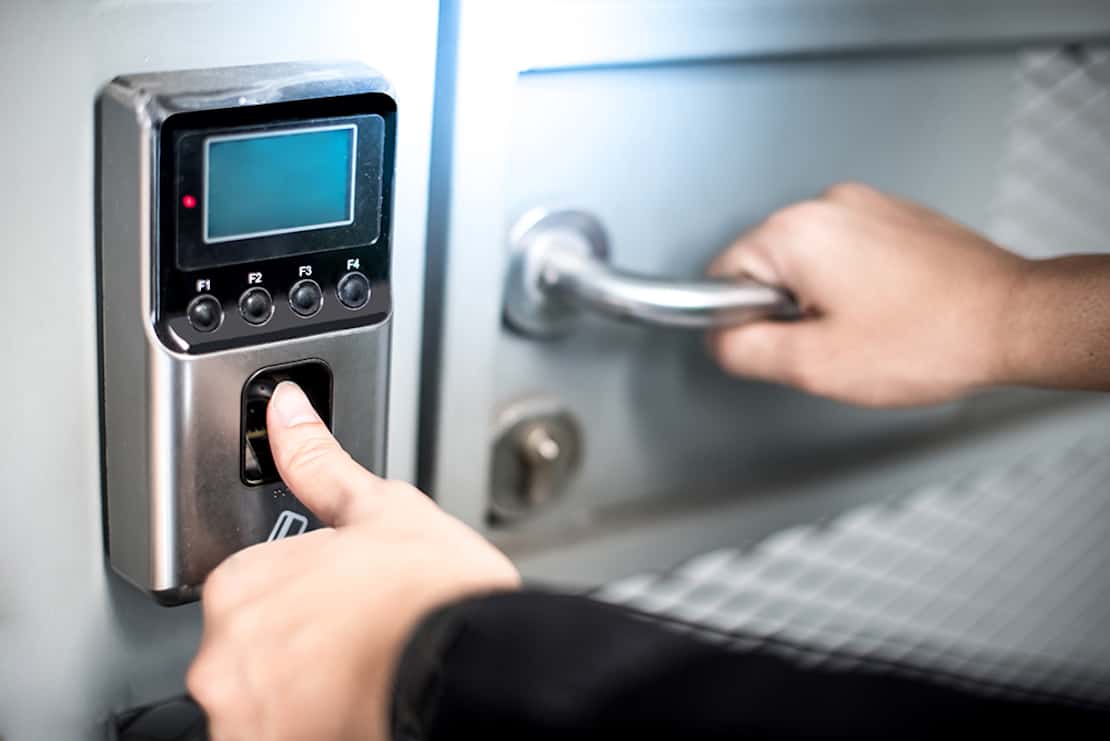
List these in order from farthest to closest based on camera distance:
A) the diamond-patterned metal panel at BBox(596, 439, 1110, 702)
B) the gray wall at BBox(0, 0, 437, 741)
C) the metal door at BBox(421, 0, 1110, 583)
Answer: the diamond-patterned metal panel at BBox(596, 439, 1110, 702) → the metal door at BBox(421, 0, 1110, 583) → the gray wall at BBox(0, 0, 437, 741)

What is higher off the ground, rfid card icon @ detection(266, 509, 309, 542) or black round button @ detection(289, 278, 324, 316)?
black round button @ detection(289, 278, 324, 316)

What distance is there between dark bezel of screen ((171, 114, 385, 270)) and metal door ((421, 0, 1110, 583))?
92 mm

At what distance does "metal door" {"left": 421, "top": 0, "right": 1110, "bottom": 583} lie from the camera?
28.1 inches

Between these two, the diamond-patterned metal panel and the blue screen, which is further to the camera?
the diamond-patterned metal panel

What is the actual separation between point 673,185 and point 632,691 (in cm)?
45

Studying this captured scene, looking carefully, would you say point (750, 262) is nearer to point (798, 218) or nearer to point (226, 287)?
point (798, 218)

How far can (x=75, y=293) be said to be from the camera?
22.3 inches

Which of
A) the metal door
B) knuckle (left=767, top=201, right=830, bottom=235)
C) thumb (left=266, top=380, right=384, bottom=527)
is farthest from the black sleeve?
knuckle (left=767, top=201, right=830, bottom=235)

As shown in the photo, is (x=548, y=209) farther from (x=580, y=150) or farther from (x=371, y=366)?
(x=371, y=366)

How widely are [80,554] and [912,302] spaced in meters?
0.51

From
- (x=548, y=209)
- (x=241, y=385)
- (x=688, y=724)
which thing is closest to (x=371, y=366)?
(x=241, y=385)

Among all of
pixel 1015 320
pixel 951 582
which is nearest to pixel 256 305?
pixel 1015 320

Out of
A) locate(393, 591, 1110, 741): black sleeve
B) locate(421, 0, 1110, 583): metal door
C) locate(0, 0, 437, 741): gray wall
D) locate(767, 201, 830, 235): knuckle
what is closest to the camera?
locate(393, 591, 1110, 741): black sleeve

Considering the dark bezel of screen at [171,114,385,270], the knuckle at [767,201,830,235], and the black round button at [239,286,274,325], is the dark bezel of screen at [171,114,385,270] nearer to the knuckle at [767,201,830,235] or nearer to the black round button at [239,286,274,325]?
the black round button at [239,286,274,325]
